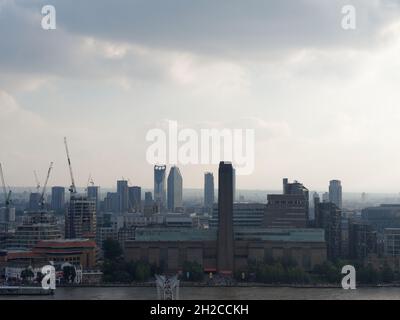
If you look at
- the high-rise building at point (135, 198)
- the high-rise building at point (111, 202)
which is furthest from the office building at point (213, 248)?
the high-rise building at point (111, 202)

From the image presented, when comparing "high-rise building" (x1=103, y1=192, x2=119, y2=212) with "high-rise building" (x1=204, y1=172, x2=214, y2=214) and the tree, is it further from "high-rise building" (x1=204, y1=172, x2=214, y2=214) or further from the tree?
the tree

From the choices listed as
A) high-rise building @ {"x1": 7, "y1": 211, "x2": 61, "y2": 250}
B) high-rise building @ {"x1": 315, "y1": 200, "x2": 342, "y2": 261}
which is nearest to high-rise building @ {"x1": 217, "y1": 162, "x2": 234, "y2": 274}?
high-rise building @ {"x1": 315, "y1": 200, "x2": 342, "y2": 261}

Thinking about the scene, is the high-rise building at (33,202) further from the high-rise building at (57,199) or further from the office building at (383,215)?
the office building at (383,215)

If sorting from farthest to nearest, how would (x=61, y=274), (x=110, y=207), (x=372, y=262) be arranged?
1. (x=110, y=207)
2. (x=372, y=262)
3. (x=61, y=274)

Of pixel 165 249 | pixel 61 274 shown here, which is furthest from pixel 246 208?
pixel 61 274

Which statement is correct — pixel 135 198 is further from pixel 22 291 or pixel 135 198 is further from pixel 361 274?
pixel 22 291
